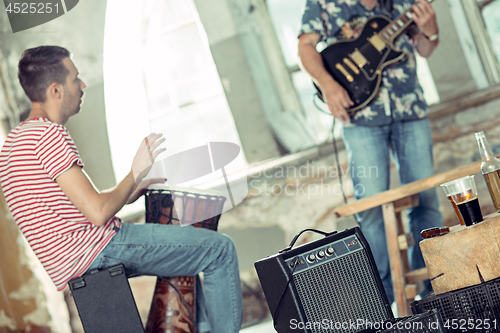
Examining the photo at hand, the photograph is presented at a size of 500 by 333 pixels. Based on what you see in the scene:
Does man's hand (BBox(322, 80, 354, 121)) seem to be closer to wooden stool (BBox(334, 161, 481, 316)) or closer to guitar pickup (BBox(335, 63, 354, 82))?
guitar pickup (BBox(335, 63, 354, 82))

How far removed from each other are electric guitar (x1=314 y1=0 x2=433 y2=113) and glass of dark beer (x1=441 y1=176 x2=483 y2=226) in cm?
71

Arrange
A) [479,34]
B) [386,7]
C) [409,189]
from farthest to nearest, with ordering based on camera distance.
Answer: [479,34] → [386,7] → [409,189]

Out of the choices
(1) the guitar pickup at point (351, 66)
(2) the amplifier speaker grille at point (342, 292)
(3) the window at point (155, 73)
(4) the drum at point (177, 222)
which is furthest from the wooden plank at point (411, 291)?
(3) the window at point (155, 73)

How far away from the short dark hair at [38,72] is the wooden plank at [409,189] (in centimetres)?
123

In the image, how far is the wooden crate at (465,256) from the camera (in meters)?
1.16

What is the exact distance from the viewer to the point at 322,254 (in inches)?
46.8

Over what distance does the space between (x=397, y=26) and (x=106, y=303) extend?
164 centimetres

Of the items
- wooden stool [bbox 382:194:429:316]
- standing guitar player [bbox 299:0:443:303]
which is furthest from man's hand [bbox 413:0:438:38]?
wooden stool [bbox 382:194:429:316]

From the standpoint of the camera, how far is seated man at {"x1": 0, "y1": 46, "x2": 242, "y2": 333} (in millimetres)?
1401

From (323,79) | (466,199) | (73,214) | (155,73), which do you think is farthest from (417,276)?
(155,73)

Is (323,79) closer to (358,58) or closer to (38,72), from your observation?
(358,58)

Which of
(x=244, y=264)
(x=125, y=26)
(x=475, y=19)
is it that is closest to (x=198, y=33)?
(x=125, y=26)

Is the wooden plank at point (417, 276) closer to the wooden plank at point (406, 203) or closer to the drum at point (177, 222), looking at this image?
the wooden plank at point (406, 203)

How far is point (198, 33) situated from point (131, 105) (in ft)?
2.28
